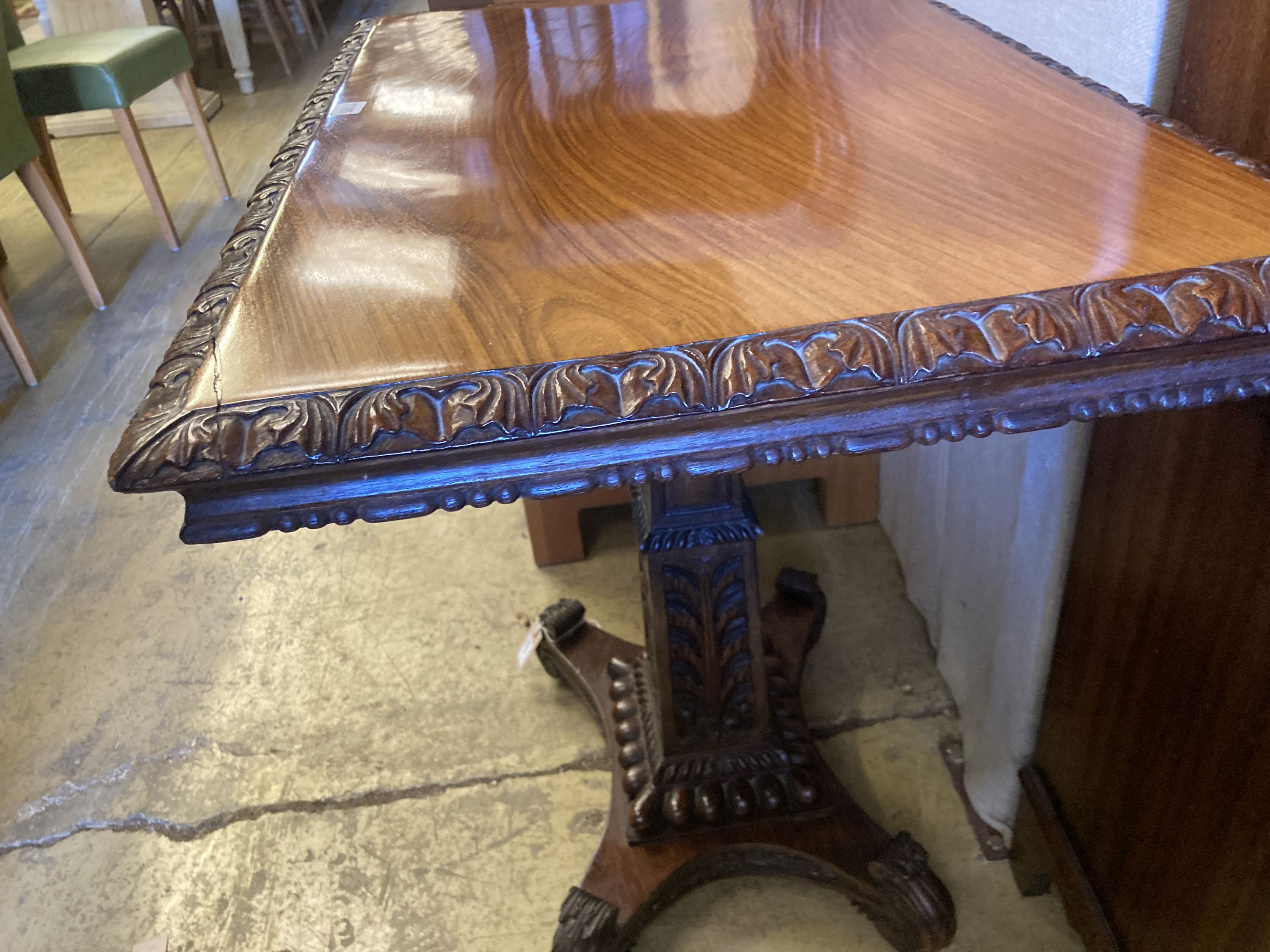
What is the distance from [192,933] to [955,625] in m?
0.98

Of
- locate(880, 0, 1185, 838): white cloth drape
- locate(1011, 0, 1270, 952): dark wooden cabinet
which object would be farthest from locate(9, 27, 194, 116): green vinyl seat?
locate(1011, 0, 1270, 952): dark wooden cabinet

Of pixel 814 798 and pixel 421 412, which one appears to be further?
pixel 814 798

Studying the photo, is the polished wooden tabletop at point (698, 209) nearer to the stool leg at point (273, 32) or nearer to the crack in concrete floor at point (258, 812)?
the crack in concrete floor at point (258, 812)

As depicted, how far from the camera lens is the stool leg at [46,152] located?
8.50 feet

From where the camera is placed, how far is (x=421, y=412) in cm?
41

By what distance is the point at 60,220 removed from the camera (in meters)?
2.30

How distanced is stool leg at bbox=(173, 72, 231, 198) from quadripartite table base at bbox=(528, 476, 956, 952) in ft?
8.79

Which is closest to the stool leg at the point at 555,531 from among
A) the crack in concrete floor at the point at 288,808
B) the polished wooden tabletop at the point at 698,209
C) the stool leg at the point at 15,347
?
the crack in concrete floor at the point at 288,808

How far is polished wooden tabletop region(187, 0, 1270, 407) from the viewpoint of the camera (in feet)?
1.46

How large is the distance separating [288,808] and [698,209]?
979 mm

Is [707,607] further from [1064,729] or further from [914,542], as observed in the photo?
[914,542]

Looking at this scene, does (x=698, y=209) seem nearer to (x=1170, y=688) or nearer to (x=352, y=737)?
(x=1170, y=688)

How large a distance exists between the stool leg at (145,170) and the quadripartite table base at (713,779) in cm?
236

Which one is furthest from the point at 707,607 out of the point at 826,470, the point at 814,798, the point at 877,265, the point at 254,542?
the point at 254,542
